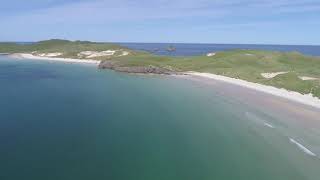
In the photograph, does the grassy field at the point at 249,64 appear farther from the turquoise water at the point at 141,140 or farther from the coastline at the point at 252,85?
the turquoise water at the point at 141,140

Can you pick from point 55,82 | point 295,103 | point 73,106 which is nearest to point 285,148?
point 295,103

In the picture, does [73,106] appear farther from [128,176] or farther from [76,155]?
[128,176]

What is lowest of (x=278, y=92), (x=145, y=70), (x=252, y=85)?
(x=145, y=70)

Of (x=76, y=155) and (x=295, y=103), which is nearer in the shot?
(x=76, y=155)

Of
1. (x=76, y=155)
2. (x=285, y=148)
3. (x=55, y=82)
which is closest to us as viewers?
(x=76, y=155)

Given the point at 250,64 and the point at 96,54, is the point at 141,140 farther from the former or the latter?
the point at 96,54

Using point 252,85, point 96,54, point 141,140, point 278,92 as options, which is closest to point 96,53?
point 96,54

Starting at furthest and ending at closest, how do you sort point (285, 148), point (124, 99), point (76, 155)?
1. point (124, 99)
2. point (285, 148)
3. point (76, 155)

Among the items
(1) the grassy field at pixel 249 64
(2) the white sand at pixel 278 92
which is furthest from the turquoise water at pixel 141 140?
(1) the grassy field at pixel 249 64
